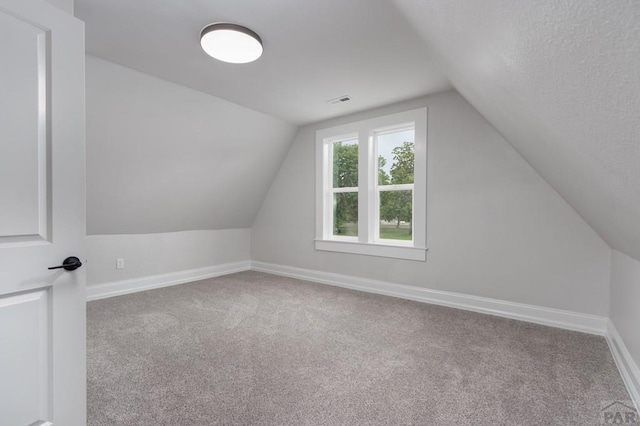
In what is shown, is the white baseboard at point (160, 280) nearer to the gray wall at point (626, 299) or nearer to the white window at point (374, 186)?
→ the white window at point (374, 186)

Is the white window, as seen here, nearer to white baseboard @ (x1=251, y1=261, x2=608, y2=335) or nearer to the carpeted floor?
white baseboard @ (x1=251, y1=261, x2=608, y2=335)

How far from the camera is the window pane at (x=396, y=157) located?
386cm

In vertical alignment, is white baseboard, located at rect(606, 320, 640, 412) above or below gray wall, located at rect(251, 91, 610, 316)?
below

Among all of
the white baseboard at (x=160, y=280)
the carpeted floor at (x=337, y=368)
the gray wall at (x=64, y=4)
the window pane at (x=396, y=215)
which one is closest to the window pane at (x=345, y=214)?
the window pane at (x=396, y=215)

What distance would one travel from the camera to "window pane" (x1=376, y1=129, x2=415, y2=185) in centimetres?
386

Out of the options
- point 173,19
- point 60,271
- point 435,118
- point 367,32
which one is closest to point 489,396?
point 60,271

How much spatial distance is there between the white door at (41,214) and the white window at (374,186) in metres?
3.21

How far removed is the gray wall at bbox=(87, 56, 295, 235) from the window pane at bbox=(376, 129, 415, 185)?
1.55m

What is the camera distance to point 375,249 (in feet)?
13.1

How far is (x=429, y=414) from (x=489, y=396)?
1.46 feet

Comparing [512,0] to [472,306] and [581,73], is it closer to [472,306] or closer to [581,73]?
[581,73]

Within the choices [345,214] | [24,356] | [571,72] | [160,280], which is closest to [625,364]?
[571,72]

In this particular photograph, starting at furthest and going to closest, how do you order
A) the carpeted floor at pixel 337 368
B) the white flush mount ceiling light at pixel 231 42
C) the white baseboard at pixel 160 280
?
the white baseboard at pixel 160 280 < the white flush mount ceiling light at pixel 231 42 < the carpeted floor at pixel 337 368

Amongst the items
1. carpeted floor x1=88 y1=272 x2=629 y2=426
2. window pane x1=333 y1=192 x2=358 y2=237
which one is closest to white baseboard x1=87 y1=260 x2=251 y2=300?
carpeted floor x1=88 y1=272 x2=629 y2=426
